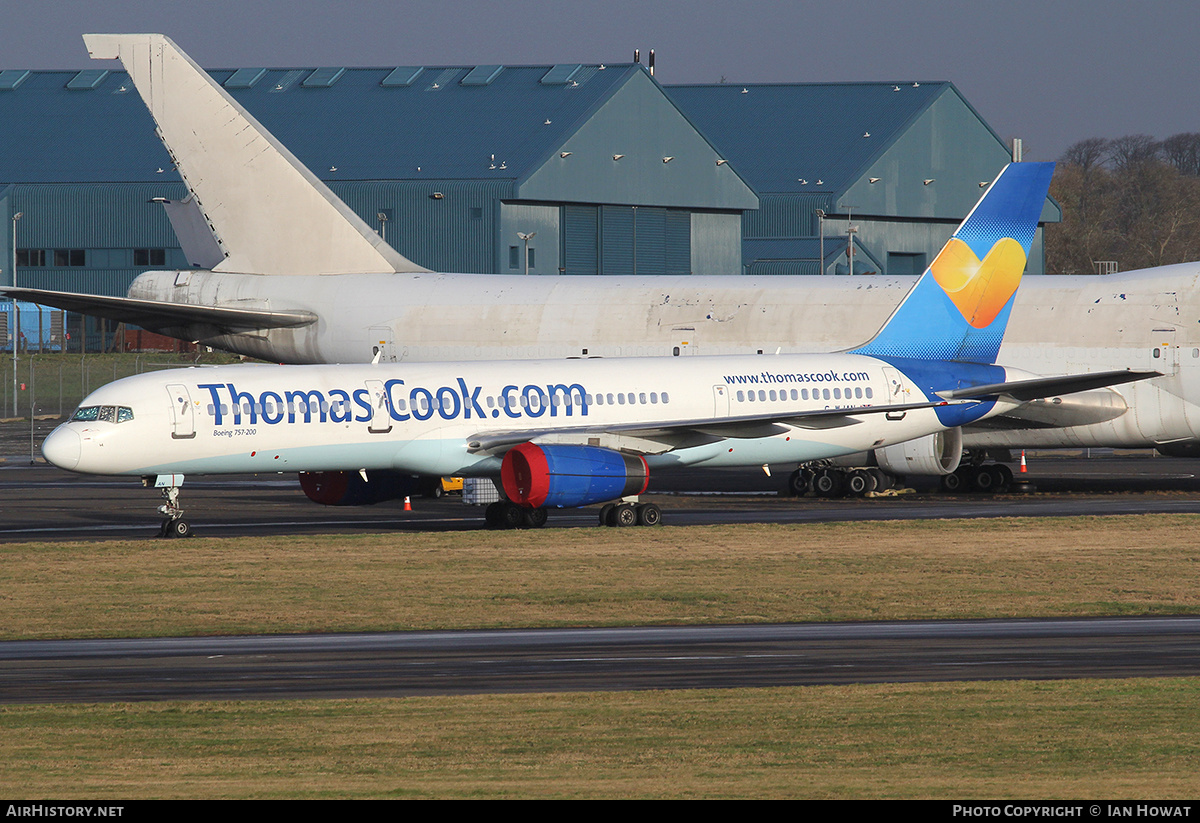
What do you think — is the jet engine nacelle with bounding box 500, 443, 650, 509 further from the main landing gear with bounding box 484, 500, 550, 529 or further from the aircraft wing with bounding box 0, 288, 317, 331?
the aircraft wing with bounding box 0, 288, 317, 331

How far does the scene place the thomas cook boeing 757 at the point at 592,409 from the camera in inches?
1282

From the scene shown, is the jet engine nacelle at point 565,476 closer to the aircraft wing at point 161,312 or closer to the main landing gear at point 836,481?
the main landing gear at point 836,481

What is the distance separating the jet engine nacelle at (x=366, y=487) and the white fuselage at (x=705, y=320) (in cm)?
1081

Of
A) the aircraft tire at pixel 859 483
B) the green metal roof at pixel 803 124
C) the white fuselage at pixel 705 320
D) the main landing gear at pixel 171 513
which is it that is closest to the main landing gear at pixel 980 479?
the white fuselage at pixel 705 320

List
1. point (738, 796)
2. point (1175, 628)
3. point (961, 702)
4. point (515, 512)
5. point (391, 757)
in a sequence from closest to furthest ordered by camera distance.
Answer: point (738, 796), point (391, 757), point (961, 702), point (1175, 628), point (515, 512)

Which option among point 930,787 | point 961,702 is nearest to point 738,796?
point 930,787

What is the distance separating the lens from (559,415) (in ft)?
116

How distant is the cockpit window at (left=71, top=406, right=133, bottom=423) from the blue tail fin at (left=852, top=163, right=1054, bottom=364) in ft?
55.9

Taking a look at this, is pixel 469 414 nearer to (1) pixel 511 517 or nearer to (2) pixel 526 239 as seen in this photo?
(1) pixel 511 517

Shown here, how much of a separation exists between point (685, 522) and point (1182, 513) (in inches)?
405

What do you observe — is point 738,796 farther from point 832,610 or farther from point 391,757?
point 832,610

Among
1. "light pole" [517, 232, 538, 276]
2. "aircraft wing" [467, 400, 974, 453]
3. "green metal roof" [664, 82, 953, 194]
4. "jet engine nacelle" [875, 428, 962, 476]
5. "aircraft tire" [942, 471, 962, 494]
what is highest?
"green metal roof" [664, 82, 953, 194]

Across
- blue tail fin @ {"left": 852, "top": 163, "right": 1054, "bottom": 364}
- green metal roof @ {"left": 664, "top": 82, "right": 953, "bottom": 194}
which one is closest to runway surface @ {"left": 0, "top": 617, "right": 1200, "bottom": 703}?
blue tail fin @ {"left": 852, "top": 163, "right": 1054, "bottom": 364}

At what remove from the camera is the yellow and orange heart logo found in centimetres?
4009
